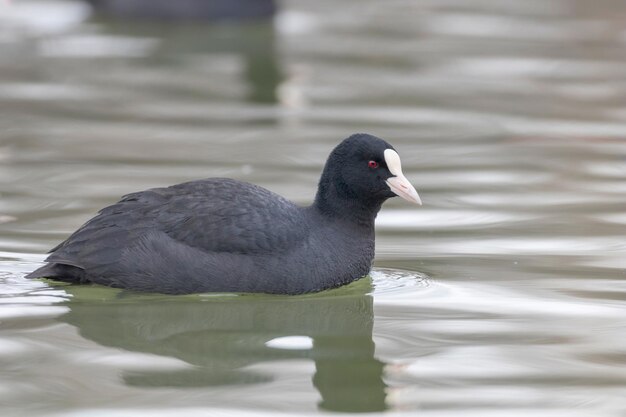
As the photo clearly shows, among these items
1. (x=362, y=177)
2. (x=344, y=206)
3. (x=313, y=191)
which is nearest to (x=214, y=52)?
(x=313, y=191)

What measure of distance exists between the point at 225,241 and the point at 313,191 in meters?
2.66

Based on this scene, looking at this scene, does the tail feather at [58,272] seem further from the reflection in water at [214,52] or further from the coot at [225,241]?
the reflection in water at [214,52]

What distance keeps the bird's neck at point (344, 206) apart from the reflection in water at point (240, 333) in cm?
37

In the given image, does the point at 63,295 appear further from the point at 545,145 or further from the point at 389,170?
the point at 545,145

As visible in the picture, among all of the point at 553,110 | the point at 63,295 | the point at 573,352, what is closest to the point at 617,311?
the point at 573,352

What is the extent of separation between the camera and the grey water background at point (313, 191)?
6.03 meters

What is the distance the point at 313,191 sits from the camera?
10.0 m

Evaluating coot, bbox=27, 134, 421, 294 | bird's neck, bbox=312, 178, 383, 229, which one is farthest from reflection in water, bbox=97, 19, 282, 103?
coot, bbox=27, 134, 421, 294

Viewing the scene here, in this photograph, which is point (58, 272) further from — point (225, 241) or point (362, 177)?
point (362, 177)

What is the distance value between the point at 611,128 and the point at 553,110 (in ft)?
3.46

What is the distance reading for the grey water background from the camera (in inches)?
237

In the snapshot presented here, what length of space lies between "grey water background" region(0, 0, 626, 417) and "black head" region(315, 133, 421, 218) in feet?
1.57

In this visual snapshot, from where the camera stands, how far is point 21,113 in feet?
42.4

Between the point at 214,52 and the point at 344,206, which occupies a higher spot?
the point at 214,52
